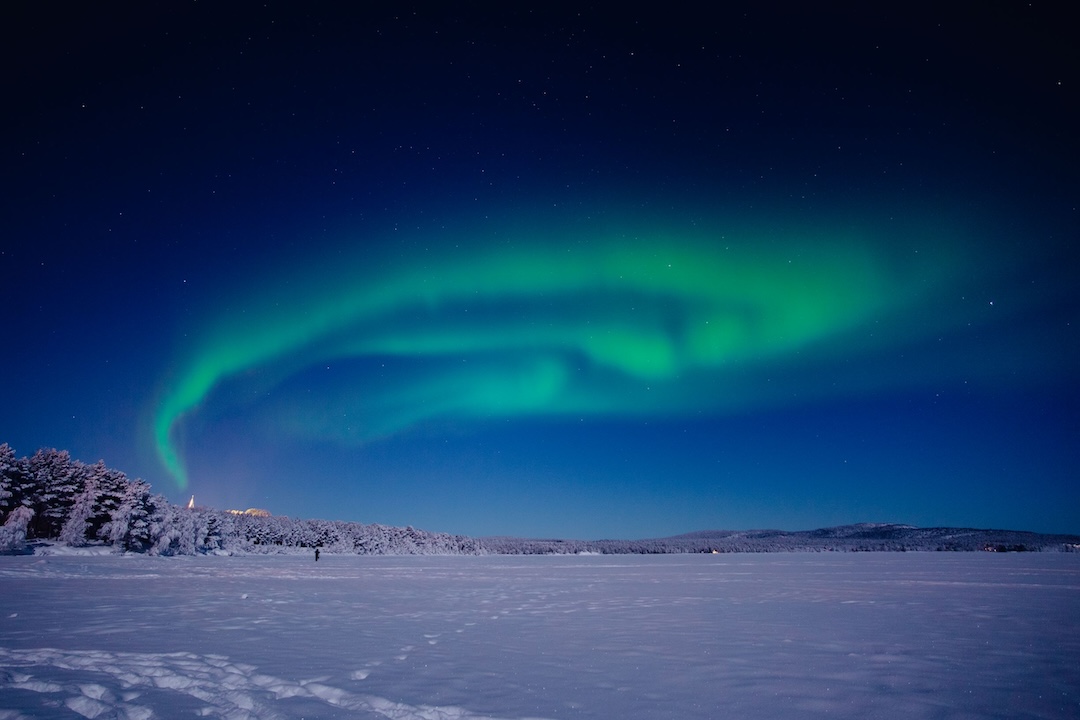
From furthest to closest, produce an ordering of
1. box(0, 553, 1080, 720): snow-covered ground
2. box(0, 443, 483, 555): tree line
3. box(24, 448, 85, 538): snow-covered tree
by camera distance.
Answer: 1. box(24, 448, 85, 538): snow-covered tree
2. box(0, 443, 483, 555): tree line
3. box(0, 553, 1080, 720): snow-covered ground

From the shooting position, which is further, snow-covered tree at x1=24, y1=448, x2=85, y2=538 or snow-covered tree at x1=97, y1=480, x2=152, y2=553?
snow-covered tree at x1=24, y1=448, x2=85, y2=538

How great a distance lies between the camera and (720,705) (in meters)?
6.36

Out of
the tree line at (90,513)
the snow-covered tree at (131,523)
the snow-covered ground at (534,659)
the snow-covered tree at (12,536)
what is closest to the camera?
the snow-covered ground at (534,659)

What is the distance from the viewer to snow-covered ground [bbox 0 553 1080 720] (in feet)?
20.4

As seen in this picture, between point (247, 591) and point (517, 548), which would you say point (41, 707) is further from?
A: point (517, 548)

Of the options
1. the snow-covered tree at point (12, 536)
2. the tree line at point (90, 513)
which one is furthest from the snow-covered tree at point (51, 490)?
the snow-covered tree at point (12, 536)

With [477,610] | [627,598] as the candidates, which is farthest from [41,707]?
[627,598]

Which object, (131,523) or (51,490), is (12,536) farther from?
(51,490)

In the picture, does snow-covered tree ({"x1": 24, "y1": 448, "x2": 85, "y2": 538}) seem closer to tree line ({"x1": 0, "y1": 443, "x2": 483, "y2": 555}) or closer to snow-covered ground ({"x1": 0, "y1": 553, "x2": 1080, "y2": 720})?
tree line ({"x1": 0, "y1": 443, "x2": 483, "y2": 555})

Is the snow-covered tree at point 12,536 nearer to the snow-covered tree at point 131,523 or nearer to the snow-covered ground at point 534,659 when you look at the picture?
the snow-covered tree at point 131,523

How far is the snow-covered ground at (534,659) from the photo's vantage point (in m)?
6.21

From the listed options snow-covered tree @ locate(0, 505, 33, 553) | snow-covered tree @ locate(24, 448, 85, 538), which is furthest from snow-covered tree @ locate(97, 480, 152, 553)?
snow-covered tree @ locate(0, 505, 33, 553)

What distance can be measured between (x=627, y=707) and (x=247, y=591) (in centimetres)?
1887

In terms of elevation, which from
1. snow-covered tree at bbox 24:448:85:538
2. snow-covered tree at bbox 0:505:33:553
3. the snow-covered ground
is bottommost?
the snow-covered ground
